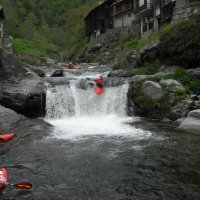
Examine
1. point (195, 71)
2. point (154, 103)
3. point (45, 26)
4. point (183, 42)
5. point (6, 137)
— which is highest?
point (45, 26)

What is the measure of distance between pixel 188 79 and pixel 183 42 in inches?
106

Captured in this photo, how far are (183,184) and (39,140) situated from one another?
566 cm

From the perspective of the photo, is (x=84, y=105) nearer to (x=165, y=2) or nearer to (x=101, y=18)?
(x=165, y=2)

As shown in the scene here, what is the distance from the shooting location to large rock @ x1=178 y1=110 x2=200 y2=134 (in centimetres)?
1137

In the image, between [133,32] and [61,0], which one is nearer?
[133,32]

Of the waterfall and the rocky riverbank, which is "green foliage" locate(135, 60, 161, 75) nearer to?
the rocky riverbank

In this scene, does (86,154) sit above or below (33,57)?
below

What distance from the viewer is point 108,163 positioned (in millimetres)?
7871

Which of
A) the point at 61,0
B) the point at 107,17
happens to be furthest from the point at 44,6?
the point at 107,17

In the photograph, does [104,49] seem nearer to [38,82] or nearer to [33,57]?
[33,57]

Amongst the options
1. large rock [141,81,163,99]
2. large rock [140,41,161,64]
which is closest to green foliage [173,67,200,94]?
large rock [141,81,163,99]

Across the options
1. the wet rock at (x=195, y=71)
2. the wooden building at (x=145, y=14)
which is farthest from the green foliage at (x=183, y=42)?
the wooden building at (x=145, y=14)

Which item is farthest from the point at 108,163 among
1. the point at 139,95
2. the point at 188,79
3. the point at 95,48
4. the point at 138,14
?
the point at 95,48

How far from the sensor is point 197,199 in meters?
5.73
